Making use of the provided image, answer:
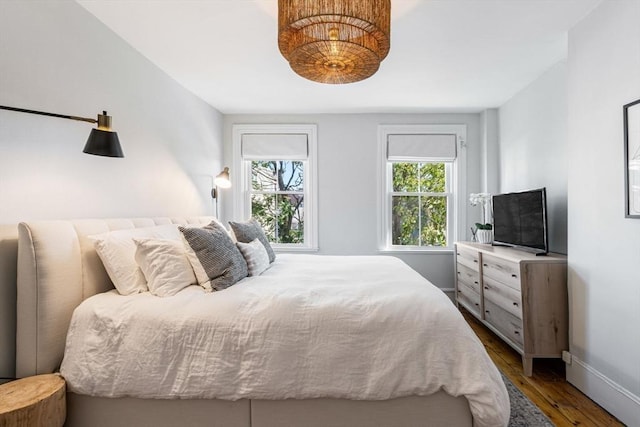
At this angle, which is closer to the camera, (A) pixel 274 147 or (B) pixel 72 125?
(B) pixel 72 125

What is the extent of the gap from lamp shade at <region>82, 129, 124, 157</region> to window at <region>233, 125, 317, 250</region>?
8.40 ft

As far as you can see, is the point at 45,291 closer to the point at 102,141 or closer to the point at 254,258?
the point at 102,141

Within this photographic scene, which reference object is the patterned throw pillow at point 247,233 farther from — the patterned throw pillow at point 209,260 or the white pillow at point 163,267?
the white pillow at point 163,267

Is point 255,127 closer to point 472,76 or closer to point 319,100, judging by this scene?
point 319,100

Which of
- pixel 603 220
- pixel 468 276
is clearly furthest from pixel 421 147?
pixel 603 220

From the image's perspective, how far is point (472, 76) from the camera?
2.99m

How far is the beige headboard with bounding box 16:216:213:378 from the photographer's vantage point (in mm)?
1483

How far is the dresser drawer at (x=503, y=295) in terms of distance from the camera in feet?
8.02

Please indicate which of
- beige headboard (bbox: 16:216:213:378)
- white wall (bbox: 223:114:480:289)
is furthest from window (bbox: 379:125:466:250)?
beige headboard (bbox: 16:216:213:378)

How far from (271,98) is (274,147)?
2.42 feet

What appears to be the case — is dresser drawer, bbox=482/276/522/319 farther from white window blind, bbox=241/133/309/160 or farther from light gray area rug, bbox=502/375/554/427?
white window blind, bbox=241/133/309/160

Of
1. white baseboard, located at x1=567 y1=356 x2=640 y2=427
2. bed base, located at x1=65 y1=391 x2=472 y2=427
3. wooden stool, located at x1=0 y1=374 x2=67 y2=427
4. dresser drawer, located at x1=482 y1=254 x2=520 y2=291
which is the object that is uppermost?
dresser drawer, located at x1=482 y1=254 x2=520 y2=291

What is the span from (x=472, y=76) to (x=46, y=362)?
3.63 m

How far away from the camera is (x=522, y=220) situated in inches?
113
